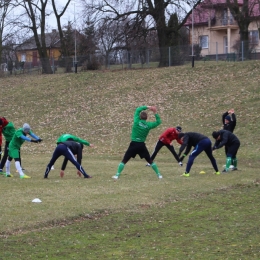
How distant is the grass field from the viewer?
953cm

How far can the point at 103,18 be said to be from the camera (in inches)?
1887

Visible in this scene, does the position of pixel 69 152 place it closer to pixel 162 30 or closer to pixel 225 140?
pixel 225 140

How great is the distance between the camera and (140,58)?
49.0m

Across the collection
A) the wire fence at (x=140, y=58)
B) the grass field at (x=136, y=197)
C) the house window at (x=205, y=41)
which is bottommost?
the grass field at (x=136, y=197)

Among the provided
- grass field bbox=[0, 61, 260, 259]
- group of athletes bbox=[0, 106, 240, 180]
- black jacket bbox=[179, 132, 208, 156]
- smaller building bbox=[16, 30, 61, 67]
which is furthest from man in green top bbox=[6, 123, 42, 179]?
smaller building bbox=[16, 30, 61, 67]

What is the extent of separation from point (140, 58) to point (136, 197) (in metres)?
36.1

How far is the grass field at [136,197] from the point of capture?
31.3 feet

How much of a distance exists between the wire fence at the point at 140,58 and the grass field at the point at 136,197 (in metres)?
8.77

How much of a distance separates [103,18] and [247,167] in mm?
29454

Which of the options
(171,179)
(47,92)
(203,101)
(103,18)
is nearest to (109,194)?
(171,179)

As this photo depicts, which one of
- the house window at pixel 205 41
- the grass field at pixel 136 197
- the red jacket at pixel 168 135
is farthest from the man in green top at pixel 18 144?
the house window at pixel 205 41

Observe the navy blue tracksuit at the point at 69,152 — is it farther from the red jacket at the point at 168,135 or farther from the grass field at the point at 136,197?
the red jacket at the point at 168,135

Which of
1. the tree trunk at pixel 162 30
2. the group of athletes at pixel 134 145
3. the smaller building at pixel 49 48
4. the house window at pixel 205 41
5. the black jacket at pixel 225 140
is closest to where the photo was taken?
the group of athletes at pixel 134 145

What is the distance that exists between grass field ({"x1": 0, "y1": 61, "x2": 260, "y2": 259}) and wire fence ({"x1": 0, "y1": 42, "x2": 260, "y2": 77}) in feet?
28.8
